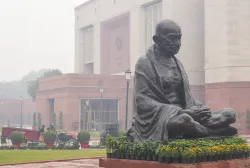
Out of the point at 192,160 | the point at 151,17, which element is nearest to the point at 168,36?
the point at 192,160

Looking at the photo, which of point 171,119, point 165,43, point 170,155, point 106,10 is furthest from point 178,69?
point 106,10

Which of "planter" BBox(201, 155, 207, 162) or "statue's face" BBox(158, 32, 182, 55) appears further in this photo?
"statue's face" BBox(158, 32, 182, 55)

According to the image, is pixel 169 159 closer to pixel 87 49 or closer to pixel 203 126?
pixel 203 126

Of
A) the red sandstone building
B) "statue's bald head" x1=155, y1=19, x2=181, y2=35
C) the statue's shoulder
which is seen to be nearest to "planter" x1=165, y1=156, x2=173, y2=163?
the statue's shoulder

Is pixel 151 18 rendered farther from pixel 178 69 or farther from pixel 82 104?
pixel 178 69

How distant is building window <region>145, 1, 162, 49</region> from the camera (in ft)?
162

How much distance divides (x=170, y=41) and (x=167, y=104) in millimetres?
1184

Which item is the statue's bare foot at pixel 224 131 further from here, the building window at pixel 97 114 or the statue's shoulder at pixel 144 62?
the building window at pixel 97 114

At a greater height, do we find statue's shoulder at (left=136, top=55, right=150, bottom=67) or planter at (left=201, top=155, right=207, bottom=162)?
statue's shoulder at (left=136, top=55, right=150, bottom=67)

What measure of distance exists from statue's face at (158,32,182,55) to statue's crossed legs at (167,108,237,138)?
4.60 feet

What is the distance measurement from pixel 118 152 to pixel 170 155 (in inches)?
54.4

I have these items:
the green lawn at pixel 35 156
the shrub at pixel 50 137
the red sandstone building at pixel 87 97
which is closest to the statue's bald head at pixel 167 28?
the green lawn at pixel 35 156

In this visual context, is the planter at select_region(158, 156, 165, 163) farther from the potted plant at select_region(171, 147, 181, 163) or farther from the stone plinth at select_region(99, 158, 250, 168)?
the potted plant at select_region(171, 147, 181, 163)

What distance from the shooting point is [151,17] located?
50.3 metres
